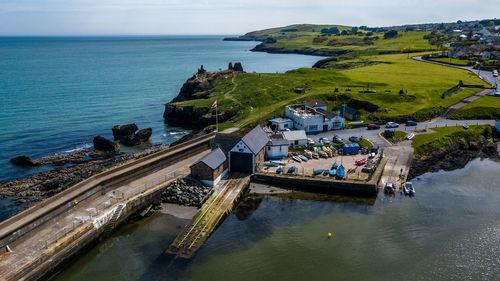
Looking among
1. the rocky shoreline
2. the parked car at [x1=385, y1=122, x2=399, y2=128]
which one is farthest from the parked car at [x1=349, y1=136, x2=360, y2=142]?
the parked car at [x1=385, y1=122, x2=399, y2=128]

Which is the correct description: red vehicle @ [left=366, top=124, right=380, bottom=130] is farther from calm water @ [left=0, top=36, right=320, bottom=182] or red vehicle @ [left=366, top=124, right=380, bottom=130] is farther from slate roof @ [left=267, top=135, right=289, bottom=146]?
calm water @ [left=0, top=36, right=320, bottom=182]

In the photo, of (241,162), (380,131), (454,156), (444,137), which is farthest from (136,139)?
(454,156)

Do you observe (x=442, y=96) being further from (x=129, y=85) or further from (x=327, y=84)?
(x=129, y=85)

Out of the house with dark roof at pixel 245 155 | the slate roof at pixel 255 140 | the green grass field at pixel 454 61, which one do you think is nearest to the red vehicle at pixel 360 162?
the slate roof at pixel 255 140

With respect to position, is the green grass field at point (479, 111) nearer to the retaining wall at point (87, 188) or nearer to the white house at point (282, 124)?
the white house at point (282, 124)

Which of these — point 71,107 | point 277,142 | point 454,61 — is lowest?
point 71,107

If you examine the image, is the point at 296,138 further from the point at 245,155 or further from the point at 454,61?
the point at 454,61
